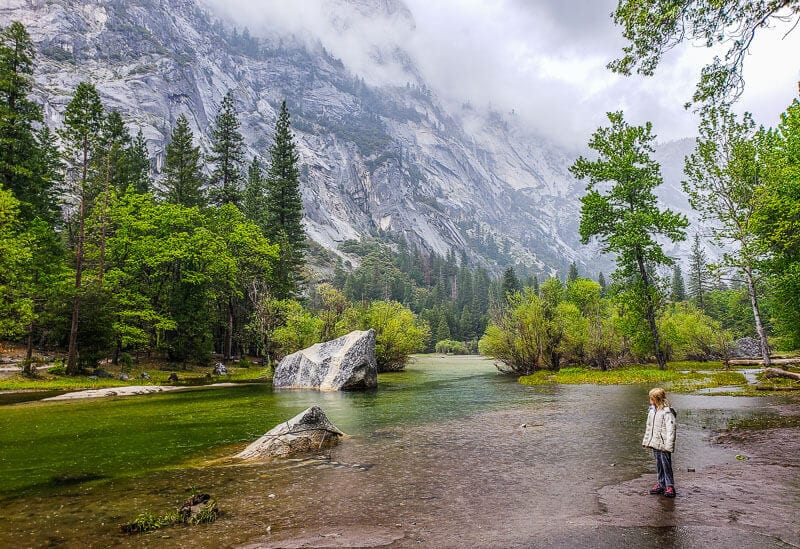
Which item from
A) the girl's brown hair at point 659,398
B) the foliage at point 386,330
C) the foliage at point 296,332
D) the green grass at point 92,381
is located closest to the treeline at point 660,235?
the foliage at point 386,330

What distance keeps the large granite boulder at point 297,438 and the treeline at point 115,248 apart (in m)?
26.9

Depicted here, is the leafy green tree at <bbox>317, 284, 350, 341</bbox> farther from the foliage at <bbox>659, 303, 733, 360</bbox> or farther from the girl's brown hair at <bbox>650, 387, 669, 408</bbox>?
the girl's brown hair at <bbox>650, 387, 669, 408</bbox>

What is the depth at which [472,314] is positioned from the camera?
6083 inches

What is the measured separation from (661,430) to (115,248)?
46.3 m

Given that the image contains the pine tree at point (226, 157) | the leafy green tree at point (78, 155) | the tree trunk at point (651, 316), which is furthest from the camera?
the pine tree at point (226, 157)

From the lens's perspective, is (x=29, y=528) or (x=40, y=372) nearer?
(x=29, y=528)

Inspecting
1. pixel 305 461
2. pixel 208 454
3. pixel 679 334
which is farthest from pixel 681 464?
pixel 679 334

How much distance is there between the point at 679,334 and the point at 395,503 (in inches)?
2087

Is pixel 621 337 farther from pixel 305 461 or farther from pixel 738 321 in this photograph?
pixel 738 321

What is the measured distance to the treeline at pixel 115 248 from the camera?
109 ft

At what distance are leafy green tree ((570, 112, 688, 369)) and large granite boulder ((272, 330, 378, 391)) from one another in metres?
21.0

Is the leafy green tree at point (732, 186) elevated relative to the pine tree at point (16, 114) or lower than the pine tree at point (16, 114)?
lower

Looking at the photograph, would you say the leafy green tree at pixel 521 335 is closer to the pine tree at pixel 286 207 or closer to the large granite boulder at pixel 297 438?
the large granite boulder at pixel 297 438

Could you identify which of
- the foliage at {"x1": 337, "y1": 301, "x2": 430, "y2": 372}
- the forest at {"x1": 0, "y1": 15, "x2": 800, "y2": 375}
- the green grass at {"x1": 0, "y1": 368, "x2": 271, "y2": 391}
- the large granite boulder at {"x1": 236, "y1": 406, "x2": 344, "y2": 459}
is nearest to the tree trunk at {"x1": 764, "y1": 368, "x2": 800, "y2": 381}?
the forest at {"x1": 0, "y1": 15, "x2": 800, "y2": 375}
